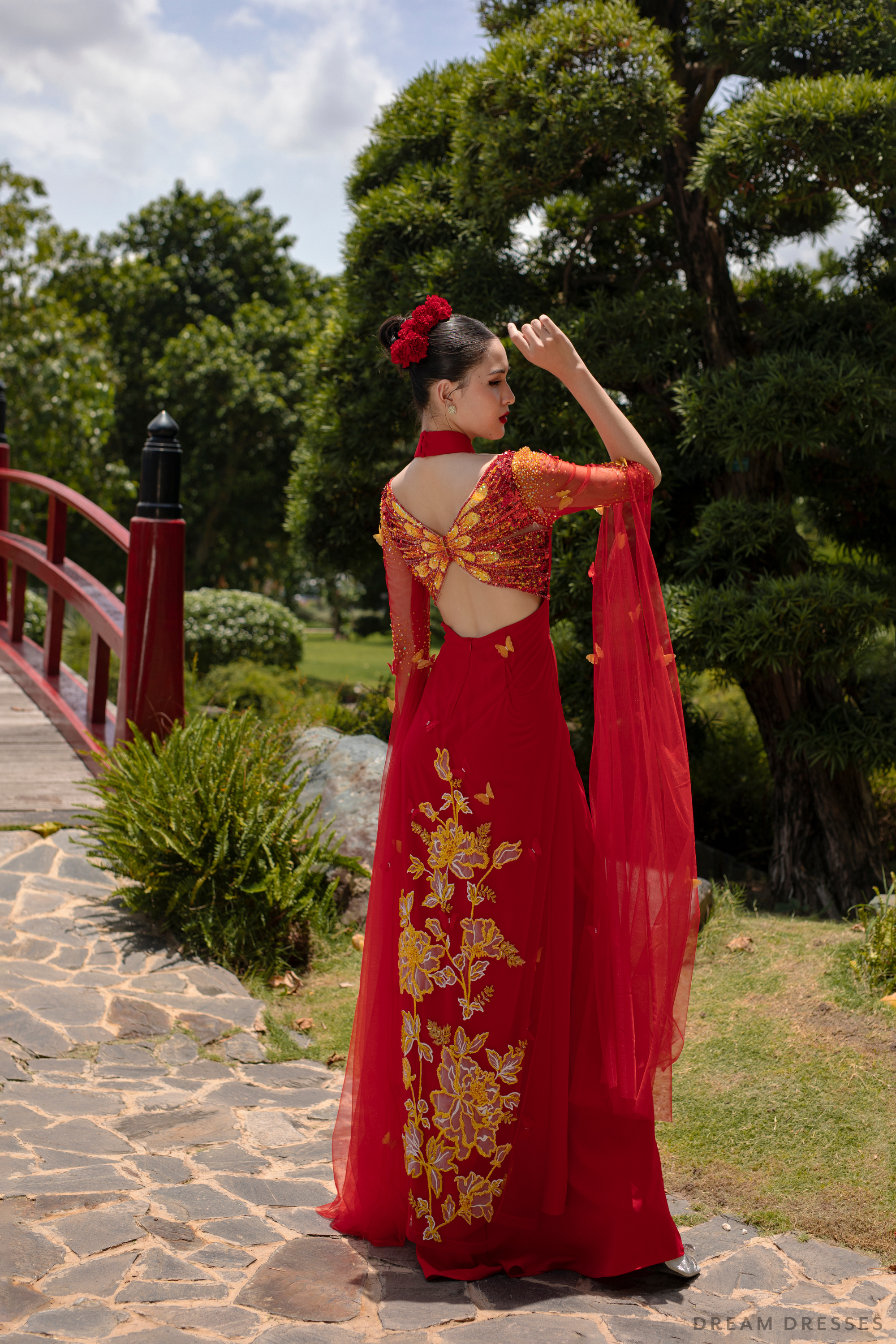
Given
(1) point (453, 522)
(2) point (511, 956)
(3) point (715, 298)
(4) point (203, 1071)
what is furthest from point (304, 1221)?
(3) point (715, 298)

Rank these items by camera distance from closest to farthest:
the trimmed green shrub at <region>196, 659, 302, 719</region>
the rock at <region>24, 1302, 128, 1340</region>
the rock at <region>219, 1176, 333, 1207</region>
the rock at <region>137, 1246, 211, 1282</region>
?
the rock at <region>24, 1302, 128, 1340</region>
the rock at <region>137, 1246, 211, 1282</region>
the rock at <region>219, 1176, 333, 1207</region>
the trimmed green shrub at <region>196, 659, 302, 719</region>

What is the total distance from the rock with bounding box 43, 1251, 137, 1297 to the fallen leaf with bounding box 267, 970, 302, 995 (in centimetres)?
211

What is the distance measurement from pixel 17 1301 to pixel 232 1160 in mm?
892

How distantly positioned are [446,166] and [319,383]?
1621 mm

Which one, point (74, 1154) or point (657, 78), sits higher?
point (657, 78)

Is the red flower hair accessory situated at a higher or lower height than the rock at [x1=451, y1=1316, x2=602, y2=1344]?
higher

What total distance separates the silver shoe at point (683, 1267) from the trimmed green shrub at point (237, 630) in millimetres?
8494

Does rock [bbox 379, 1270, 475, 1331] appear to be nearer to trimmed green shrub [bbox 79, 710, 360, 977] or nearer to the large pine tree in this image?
trimmed green shrub [bbox 79, 710, 360, 977]

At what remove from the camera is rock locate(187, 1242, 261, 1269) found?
95.3 inches

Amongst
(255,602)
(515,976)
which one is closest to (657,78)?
(515,976)

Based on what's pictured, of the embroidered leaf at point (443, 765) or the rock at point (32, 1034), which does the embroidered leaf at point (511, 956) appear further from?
the rock at point (32, 1034)

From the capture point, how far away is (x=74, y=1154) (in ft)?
9.57

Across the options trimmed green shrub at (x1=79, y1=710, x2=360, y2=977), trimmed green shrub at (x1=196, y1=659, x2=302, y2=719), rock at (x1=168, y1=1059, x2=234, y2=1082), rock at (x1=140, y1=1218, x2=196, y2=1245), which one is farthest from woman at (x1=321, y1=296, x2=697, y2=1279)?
trimmed green shrub at (x1=196, y1=659, x2=302, y2=719)

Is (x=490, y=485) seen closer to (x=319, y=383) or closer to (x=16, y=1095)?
(x=16, y=1095)
